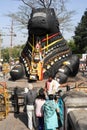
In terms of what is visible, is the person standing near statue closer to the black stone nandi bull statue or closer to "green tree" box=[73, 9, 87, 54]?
the black stone nandi bull statue

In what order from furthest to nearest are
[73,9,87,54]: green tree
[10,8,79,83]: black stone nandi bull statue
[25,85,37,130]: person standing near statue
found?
[73,9,87,54]: green tree → [10,8,79,83]: black stone nandi bull statue → [25,85,37,130]: person standing near statue

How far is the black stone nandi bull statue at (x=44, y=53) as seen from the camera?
1645 centimetres

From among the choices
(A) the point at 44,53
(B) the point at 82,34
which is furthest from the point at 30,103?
(B) the point at 82,34

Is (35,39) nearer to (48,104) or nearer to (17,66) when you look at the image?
(17,66)

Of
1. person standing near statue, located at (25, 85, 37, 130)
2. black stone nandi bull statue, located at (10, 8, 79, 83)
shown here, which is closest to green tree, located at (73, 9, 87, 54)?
black stone nandi bull statue, located at (10, 8, 79, 83)

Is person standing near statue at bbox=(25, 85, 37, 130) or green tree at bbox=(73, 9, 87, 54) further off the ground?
green tree at bbox=(73, 9, 87, 54)

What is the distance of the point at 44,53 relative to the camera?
55.1ft

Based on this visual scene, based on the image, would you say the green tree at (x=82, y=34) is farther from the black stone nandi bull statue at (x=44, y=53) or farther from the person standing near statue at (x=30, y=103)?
the person standing near statue at (x=30, y=103)

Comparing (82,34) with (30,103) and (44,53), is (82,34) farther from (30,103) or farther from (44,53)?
(30,103)

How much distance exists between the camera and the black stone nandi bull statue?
1645 centimetres

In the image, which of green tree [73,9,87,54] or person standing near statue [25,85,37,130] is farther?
green tree [73,9,87,54]

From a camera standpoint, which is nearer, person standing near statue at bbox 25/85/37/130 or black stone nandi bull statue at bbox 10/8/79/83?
person standing near statue at bbox 25/85/37/130

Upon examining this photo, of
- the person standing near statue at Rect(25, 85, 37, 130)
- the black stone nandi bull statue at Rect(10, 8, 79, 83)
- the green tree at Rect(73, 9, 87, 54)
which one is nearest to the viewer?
the person standing near statue at Rect(25, 85, 37, 130)

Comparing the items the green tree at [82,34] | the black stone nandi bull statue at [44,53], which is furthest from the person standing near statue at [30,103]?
the green tree at [82,34]
